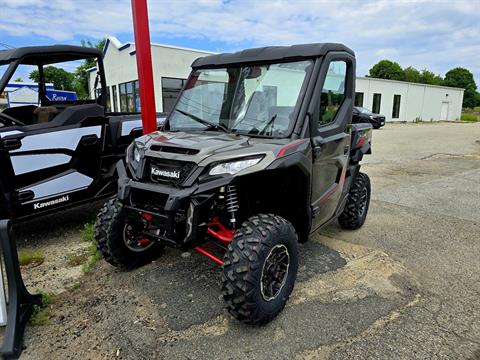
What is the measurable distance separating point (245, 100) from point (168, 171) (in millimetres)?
1038

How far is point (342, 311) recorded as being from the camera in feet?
9.82

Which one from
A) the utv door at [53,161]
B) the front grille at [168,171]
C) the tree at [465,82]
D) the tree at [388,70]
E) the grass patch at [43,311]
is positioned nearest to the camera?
the front grille at [168,171]

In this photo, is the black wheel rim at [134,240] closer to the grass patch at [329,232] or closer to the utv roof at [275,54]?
the utv roof at [275,54]

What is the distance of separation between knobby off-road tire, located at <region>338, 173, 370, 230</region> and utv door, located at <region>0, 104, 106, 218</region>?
3293 millimetres

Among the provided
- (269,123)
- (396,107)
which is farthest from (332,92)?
(396,107)

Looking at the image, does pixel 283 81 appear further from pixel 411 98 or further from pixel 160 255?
pixel 411 98

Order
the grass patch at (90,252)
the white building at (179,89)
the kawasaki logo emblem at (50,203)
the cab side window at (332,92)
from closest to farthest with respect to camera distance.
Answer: the cab side window at (332,92), the grass patch at (90,252), the kawasaki logo emblem at (50,203), the white building at (179,89)

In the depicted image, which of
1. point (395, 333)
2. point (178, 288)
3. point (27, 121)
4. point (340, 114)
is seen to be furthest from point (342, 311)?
point (27, 121)

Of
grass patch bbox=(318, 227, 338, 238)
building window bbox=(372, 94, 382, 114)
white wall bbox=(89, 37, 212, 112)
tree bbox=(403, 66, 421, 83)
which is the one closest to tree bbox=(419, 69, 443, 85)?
tree bbox=(403, 66, 421, 83)

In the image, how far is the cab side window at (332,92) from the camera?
3.26m

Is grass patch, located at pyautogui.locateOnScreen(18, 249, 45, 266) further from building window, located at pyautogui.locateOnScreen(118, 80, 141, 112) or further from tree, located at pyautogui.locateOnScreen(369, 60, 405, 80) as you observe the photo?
tree, located at pyautogui.locateOnScreen(369, 60, 405, 80)

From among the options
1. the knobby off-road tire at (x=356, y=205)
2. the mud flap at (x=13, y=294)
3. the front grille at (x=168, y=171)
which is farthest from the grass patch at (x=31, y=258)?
the knobby off-road tire at (x=356, y=205)

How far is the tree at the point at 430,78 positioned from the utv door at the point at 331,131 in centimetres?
8214

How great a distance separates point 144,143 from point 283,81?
1.34m
